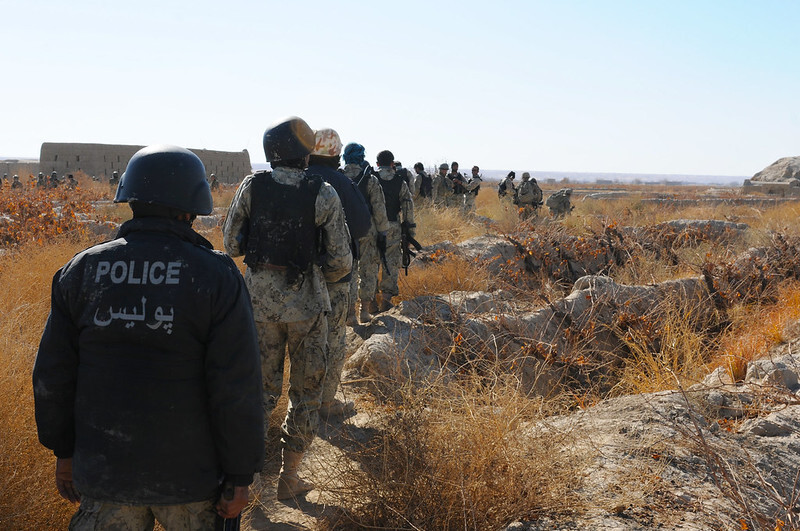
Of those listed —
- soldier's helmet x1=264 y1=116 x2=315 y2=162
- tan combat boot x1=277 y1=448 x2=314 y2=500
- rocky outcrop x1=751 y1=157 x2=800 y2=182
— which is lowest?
tan combat boot x1=277 y1=448 x2=314 y2=500

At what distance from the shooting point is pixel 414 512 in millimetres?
2596

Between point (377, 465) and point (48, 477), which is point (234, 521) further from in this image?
point (48, 477)

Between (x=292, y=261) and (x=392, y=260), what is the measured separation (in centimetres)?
400

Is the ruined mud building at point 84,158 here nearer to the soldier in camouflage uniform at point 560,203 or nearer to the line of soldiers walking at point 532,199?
the line of soldiers walking at point 532,199

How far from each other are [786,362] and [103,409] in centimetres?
458

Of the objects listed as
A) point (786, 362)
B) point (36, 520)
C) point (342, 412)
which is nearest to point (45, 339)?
point (36, 520)

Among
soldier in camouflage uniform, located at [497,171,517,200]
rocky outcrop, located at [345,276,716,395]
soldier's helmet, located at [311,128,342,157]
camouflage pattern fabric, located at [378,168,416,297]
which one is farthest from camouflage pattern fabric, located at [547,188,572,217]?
soldier's helmet, located at [311,128,342,157]

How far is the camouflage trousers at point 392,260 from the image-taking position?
22.8 ft

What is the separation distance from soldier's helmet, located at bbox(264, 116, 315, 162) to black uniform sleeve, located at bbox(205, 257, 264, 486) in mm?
1486

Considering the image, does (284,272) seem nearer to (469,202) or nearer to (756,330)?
(756,330)

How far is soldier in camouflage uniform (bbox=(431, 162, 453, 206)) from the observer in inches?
613

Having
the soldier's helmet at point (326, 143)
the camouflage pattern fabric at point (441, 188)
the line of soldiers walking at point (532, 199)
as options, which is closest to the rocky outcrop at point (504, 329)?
the soldier's helmet at point (326, 143)

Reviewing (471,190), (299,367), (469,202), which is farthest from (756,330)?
(469,202)

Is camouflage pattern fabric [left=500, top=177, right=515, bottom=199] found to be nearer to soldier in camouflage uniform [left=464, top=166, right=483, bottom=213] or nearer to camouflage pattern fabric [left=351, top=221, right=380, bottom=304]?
soldier in camouflage uniform [left=464, top=166, right=483, bottom=213]
